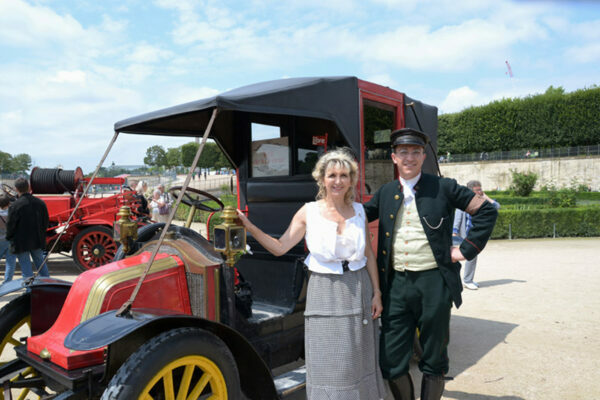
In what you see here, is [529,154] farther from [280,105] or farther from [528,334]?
[280,105]

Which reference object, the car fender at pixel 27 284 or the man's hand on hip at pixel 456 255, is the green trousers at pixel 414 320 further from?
the car fender at pixel 27 284

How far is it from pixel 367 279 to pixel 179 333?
1.06m

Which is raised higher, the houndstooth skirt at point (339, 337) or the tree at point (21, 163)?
the tree at point (21, 163)

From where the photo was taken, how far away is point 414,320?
2588 millimetres

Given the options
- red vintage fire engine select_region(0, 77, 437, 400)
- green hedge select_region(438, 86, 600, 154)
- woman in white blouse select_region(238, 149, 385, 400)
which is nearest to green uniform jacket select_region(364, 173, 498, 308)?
woman in white blouse select_region(238, 149, 385, 400)

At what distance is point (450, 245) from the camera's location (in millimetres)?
2543

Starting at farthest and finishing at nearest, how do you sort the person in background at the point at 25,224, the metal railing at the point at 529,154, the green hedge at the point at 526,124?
the green hedge at the point at 526,124
the metal railing at the point at 529,154
the person in background at the point at 25,224

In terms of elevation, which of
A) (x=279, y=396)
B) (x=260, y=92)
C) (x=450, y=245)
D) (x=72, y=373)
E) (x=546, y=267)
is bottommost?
(x=546, y=267)

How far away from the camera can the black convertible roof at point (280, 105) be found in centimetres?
246

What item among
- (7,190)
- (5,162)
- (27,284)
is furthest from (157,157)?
(27,284)

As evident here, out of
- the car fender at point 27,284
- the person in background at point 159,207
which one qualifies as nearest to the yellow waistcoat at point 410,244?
the car fender at point 27,284

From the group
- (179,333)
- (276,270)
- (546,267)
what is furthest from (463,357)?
(546,267)

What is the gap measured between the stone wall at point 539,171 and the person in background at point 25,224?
3210 cm

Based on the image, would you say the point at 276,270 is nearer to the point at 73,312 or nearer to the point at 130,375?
the point at 73,312
